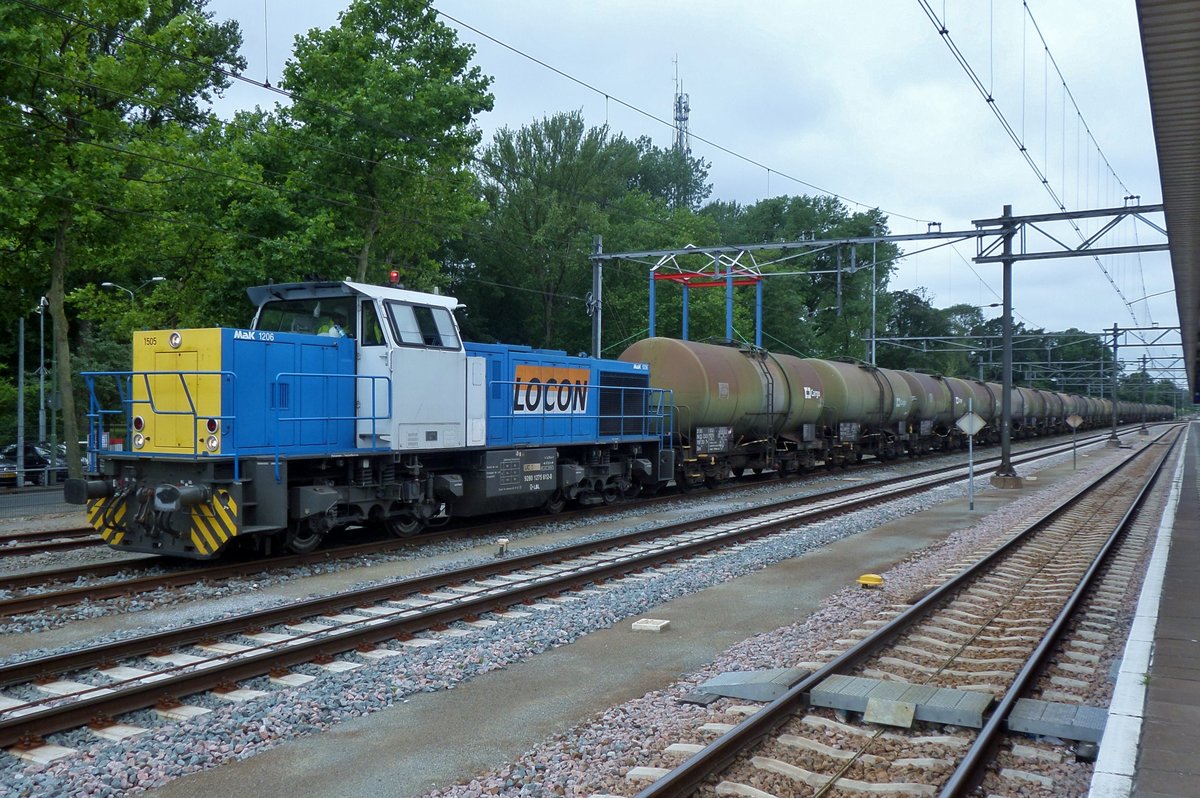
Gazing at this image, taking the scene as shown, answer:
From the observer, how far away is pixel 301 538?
12188 millimetres

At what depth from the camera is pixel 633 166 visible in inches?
2194

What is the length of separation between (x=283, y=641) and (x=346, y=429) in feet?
15.5

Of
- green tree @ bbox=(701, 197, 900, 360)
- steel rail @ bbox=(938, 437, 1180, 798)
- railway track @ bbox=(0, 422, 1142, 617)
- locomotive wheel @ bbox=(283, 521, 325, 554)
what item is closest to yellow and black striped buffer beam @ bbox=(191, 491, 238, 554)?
railway track @ bbox=(0, 422, 1142, 617)

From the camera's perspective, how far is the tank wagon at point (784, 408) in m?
20.5

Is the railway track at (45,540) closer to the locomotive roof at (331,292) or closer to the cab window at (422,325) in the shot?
the locomotive roof at (331,292)

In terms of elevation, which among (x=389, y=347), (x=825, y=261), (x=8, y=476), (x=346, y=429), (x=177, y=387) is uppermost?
(x=825, y=261)

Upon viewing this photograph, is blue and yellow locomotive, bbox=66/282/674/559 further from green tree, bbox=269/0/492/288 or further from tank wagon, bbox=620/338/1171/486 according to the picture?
green tree, bbox=269/0/492/288

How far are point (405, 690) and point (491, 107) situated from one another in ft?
68.1

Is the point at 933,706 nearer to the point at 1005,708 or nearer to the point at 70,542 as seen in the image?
the point at 1005,708

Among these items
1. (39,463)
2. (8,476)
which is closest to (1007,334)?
(8,476)

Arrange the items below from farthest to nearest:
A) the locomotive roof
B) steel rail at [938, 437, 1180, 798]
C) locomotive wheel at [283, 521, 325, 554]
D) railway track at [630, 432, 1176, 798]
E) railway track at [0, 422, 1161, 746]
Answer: the locomotive roof < locomotive wheel at [283, 521, 325, 554] < railway track at [0, 422, 1161, 746] < railway track at [630, 432, 1176, 798] < steel rail at [938, 437, 1180, 798]

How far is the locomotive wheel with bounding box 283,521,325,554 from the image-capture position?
1184 centimetres

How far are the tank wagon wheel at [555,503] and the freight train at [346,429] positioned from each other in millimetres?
52

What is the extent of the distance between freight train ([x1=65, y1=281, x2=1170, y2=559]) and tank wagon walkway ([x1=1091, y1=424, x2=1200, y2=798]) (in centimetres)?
872
